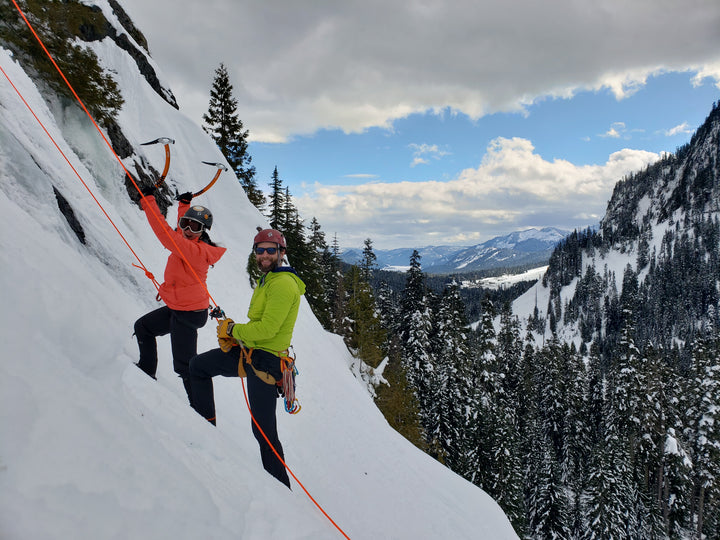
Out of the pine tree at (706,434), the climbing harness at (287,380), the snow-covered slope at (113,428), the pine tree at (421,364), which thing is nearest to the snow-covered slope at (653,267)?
the pine tree at (706,434)

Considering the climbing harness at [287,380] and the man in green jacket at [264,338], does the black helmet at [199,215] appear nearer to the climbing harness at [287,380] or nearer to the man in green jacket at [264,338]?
the man in green jacket at [264,338]

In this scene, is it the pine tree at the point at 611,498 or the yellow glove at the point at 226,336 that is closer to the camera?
the yellow glove at the point at 226,336

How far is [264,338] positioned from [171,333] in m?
1.77

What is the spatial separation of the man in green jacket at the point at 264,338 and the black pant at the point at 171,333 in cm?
60

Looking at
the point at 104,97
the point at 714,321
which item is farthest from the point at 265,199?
the point at 714,321

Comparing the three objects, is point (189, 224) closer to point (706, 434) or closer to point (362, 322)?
point (362, 322)

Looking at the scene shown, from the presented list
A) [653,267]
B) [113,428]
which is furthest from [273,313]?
[653,267]

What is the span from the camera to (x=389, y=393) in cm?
2592

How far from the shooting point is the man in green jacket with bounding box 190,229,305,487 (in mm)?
4090

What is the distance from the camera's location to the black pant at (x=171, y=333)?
16.1 feet

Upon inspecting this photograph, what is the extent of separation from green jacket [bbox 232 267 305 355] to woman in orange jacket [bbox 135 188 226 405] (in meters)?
0.99

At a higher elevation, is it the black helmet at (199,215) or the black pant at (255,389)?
the black helmet at (199,215)

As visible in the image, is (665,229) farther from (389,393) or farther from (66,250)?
(66,250)

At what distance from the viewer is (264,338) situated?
4082mm
